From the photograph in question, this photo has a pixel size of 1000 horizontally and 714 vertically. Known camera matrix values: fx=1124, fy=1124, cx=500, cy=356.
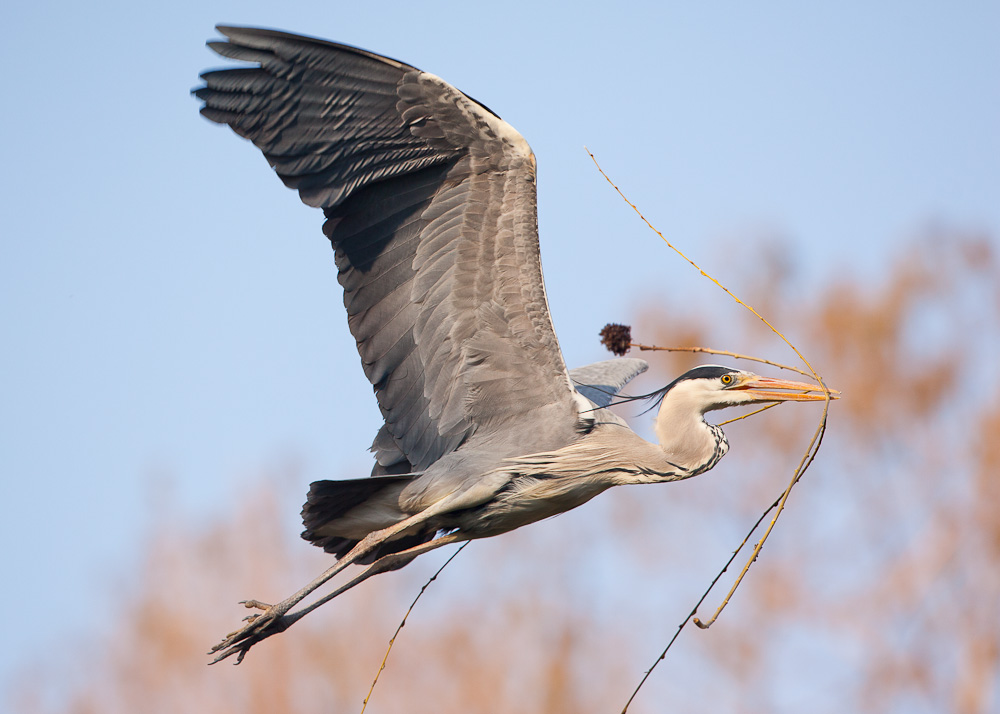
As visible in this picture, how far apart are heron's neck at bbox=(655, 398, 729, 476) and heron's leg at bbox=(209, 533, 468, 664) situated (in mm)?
1004

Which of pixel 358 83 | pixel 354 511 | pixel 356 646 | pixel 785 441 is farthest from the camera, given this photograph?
pixel 785 441

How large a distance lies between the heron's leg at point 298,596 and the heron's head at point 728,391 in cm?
117

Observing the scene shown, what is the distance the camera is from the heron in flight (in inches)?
180

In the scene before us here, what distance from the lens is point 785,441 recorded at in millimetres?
15562

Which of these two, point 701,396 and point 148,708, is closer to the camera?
point 701,396

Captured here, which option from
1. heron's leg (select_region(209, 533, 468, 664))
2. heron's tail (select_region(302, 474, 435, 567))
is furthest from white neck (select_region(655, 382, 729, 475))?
heron's tail (select_region(302, 474, 435, 567))

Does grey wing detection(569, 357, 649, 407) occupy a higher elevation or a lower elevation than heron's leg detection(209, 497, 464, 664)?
higher

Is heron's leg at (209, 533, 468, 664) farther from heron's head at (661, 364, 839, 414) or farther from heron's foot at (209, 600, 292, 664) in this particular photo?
heron's head at (661, 364, 839, 414)

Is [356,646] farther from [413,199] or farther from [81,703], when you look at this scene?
[413,199]

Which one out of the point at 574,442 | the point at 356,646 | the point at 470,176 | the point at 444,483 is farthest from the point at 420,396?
the point at 356,646

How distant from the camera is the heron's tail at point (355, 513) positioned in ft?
15.7

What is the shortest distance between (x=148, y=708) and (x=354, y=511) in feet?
34.0

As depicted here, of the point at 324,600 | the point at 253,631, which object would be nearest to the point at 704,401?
the point at 324,600

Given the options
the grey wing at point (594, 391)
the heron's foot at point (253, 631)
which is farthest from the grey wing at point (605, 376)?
the heron's foot at point (253, 631)
